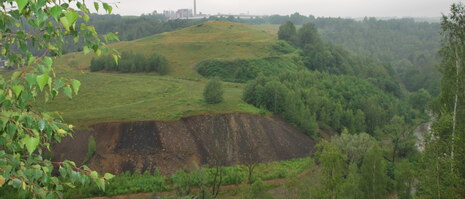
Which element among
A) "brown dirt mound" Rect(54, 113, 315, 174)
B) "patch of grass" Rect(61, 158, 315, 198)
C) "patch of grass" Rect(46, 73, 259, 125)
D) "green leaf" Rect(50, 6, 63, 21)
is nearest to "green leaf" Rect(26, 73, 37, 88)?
"green leaf" Rect(50, 6, 63, 21)

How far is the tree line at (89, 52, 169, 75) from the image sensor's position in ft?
251

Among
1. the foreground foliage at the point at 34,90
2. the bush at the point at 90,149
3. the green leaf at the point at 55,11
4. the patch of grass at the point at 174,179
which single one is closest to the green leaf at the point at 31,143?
the foreground foliage at the point at 34,90

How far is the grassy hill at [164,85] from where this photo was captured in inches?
1778

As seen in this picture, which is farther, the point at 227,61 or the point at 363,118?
the point at 227,61

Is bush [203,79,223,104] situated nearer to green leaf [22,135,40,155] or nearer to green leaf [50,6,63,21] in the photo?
green leaf [22,135,40,155]

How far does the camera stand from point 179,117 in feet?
145

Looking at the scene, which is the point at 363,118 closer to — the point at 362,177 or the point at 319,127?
the point at 319,127

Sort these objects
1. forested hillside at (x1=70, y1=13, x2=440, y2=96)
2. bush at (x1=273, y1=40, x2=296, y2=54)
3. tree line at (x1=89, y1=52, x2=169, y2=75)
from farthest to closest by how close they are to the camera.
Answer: forested hillside at (x1=70, y1=13, x2=440, y2=96)
bush at (x1=273, y1=40, x2=296, y2=54)
tree line at (x1=89, y1=52, x2=169, y2=75)

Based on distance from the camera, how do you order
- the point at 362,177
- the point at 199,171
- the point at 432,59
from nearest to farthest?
the point at 362,177, the point at 199,171, the point at 432,59

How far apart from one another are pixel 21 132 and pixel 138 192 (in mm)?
29898

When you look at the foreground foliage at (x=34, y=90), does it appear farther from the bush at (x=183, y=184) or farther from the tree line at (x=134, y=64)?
the tree line at (x=134, y=64)

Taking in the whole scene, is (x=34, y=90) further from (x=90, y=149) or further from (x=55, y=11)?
(x=90, y=149)

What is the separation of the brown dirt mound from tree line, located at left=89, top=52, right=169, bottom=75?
34.9m

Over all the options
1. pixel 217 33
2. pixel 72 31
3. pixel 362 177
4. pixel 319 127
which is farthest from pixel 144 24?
pixel 72 31
